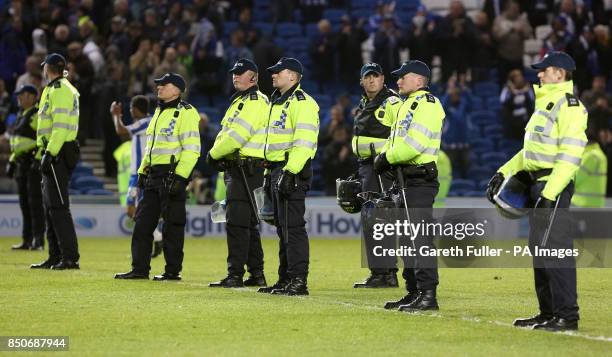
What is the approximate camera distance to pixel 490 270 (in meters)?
17.5

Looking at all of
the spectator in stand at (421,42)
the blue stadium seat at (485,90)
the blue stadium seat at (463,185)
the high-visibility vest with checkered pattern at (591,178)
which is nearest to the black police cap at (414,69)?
the high-visibility vest with checkered pattern at (591,178)

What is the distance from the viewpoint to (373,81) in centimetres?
1460

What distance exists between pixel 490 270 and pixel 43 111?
6.27 m

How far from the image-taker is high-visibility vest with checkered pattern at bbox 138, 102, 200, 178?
15023mm

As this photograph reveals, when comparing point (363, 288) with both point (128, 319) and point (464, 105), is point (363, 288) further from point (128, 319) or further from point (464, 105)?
point (464, 105)

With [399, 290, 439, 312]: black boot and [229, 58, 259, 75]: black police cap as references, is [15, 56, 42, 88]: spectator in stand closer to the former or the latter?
[229, 58, 259, 75]: black police cap

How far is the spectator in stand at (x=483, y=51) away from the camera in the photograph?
28188 millimetres

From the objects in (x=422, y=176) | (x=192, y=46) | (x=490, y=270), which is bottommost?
(x=490, y=270)

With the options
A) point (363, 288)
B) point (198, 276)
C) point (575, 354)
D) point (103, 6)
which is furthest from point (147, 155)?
point (103, 6)

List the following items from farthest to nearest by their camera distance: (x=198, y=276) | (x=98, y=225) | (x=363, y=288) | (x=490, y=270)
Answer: (x=98, y=225) < (x=490, y=270) < (x=198, y=276) < (x=363, y=288)

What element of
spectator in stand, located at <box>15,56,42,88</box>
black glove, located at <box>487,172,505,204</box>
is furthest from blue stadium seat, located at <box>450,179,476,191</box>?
black glove, located at <box>487,172,505,204</box>

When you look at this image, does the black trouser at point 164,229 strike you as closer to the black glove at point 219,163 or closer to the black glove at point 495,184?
the black glove at point 219,163

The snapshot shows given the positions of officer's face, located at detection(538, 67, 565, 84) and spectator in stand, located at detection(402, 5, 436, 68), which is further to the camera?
spectator in stand, located at detection(402, 5, 436, 68)

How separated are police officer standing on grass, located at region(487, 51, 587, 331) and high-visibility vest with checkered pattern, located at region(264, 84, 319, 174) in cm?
291
